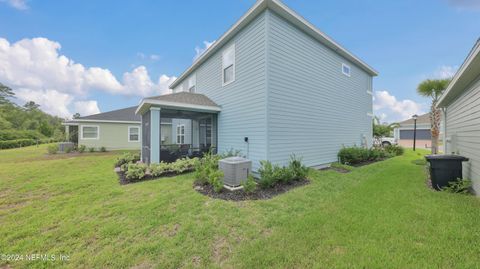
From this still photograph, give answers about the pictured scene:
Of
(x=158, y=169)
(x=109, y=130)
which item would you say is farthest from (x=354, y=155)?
(x=109, y=130)

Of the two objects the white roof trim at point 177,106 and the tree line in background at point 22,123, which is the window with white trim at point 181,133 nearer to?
the white roof trim at point 177,106

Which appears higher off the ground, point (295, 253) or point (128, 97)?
point (128, 97)

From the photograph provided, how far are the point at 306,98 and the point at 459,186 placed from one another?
490 cm

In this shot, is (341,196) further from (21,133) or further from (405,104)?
(21,133)

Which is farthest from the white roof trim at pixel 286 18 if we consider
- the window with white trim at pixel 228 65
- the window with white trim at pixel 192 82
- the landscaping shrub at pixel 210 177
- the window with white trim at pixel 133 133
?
the window with white trim at pixel 133 133

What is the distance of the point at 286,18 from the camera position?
666 cm

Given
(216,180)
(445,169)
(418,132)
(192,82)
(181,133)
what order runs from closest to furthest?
(445,169), (216,180), (192,82), (181,133), (418,132)

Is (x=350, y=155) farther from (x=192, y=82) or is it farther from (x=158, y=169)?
(x=192, y=82)

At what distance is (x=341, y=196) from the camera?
4.58m

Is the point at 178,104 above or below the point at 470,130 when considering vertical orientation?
above

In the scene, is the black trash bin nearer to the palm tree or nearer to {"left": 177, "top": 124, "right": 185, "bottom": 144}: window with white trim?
the palm tree

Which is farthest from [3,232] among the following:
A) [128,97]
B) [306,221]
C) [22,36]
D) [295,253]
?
[128,97]

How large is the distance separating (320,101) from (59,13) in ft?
40.8

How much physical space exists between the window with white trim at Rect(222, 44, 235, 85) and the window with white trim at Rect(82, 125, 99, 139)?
1513 centimetres
